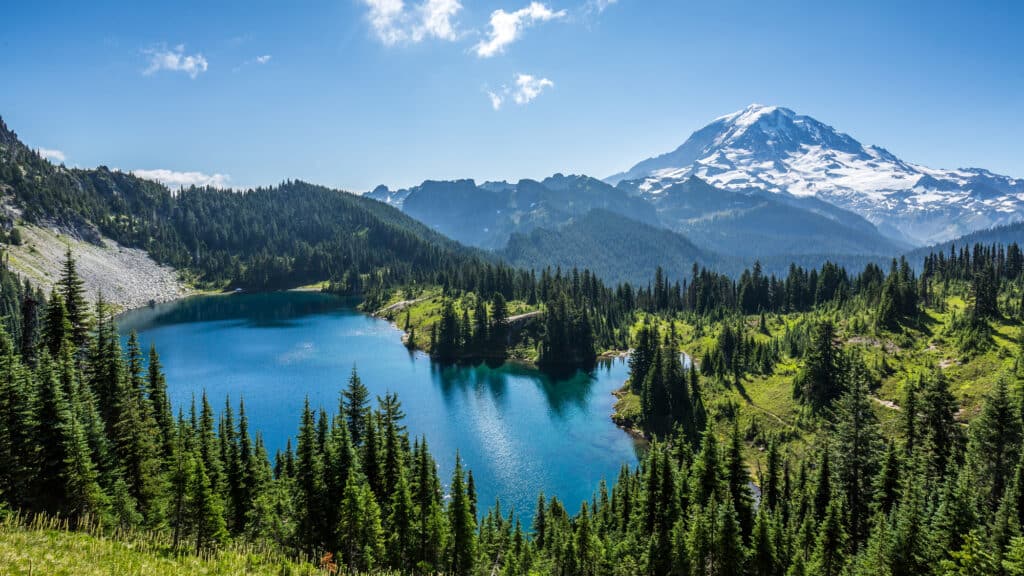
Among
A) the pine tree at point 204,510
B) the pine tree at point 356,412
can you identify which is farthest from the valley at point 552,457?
the pine tree at point 356,412

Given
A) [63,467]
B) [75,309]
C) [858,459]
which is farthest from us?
[858,459]

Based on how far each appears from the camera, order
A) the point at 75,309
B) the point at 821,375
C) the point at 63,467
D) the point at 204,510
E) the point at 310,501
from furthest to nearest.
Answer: the point at 821,375 → the point at 75,309 → the point at 310,501 → the point at 63,467 → the point at 204,510

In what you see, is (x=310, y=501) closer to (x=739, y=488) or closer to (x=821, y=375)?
(x=739, y=488)

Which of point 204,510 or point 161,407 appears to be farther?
point 161,407

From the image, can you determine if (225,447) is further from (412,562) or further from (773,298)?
(773,298)

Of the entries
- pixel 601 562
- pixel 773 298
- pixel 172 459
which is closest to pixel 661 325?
pixel 773 298

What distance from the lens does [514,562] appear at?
45.8m

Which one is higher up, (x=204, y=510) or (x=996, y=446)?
(x=204, y=510)

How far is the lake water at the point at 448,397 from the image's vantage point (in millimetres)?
85375

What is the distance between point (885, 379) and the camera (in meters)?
93.4

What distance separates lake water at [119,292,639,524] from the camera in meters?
85.4

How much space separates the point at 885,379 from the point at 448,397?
84.3 metres

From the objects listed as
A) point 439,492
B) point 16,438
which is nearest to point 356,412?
point 439,492

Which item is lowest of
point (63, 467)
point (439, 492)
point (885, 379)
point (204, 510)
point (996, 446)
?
point (439, 492)
